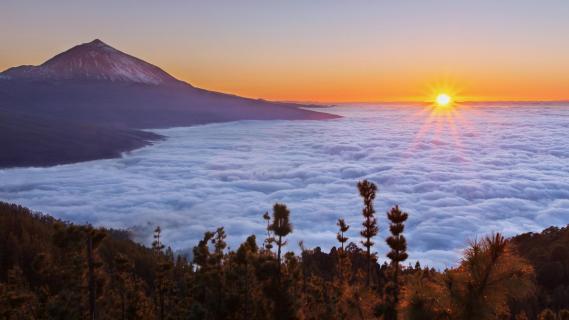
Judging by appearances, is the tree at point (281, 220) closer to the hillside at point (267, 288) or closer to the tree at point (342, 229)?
the hillside at point (267, 288)

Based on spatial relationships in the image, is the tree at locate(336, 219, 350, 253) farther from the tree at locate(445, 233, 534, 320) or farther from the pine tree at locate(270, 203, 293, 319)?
the tree at locate(445, 233, 534, 320)

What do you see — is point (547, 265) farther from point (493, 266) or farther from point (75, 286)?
point (493, 266)

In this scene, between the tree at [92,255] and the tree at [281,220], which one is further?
the tree at [92,255]

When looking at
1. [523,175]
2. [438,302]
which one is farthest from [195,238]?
[523,175]

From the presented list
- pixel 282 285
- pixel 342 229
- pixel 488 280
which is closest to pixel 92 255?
pixel 282 285

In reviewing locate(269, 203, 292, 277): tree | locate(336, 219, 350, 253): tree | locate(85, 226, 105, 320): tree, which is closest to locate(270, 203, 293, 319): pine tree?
locate(269, 203, 292, 277): tree

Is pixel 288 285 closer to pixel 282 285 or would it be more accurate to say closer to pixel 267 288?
pixel 282 285

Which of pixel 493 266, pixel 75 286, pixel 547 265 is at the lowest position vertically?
pixel 547 265

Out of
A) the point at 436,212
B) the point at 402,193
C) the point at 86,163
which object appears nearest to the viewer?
the point at 436,212

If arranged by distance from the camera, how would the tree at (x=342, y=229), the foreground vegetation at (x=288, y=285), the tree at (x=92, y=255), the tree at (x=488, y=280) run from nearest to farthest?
1. the tree at (x=488, y=280)
2. the foreground vegetation at (x=288, y=285)
3. the tree at (x=92, y=255)
4. the tree at (x=342, y=229)

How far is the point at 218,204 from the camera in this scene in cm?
11638

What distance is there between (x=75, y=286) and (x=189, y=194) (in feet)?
390

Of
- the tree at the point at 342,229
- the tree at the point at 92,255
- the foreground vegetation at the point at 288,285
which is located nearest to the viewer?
the foreground vegetation at the point at 288,285

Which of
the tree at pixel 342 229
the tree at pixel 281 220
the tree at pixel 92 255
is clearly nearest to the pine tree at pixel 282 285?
the tree at pixel 281 220
